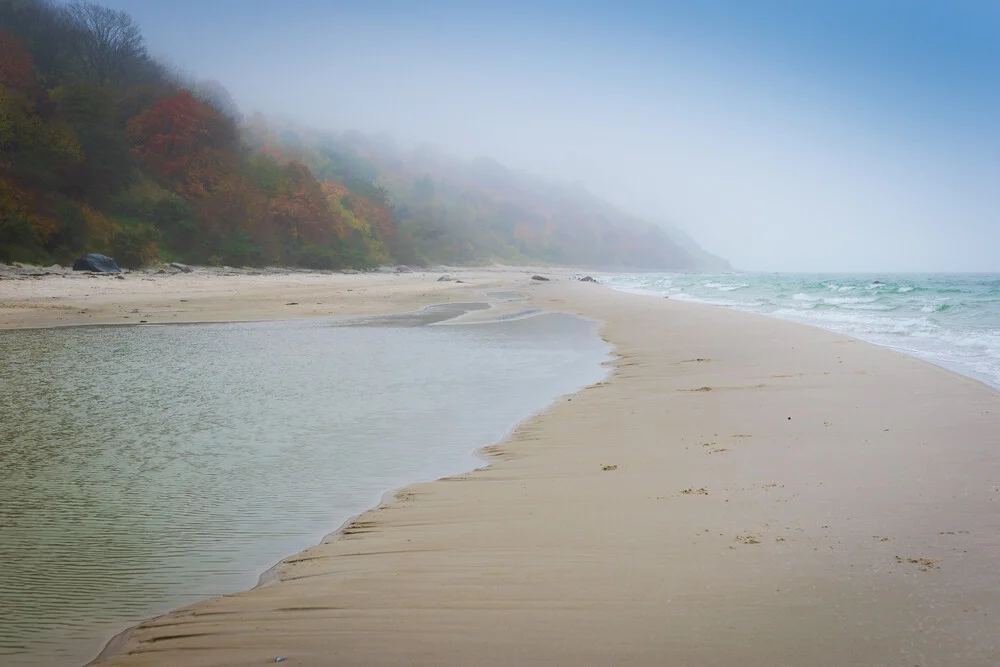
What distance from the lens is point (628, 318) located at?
57.3 ft

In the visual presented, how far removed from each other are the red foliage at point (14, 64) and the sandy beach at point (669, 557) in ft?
149

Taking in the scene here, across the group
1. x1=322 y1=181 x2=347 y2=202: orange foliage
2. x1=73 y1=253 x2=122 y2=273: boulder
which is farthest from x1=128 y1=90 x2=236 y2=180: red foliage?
x1=73 y1=253 x2=122 y2=273: boulder

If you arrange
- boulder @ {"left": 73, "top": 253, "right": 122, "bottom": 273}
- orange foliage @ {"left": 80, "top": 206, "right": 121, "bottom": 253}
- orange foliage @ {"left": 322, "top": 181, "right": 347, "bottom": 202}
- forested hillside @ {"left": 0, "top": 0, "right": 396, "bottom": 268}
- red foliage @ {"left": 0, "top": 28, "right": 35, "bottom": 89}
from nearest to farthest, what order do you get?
boulder @ {"left": 73, "top": 253, "right": 122, "bottom": 273}
orange foliage @ {"left": 80, "top": 206, "right": 121, "bottom": 253}
forested hillside @ {"left": 0, "top": 0, "right": 396, "bottom": 268}
red foliage @ {"left": 0, "top": 28, "right": 35, "bottom": 89}
orange foliage @ {"left": 322, "top": 181, "right": 347, "bottom": 202}

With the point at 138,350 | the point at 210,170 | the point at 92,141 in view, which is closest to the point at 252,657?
the point at 138,350

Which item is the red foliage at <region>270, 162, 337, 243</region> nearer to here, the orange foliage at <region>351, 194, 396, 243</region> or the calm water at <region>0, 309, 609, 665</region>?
the orange foliage at <region>351, 194, 396, 243</region>

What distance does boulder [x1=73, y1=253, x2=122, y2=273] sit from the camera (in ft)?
89.7

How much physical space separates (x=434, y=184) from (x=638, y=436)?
132354mm

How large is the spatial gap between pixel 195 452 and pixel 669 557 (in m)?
3.73

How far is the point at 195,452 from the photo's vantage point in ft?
15.9

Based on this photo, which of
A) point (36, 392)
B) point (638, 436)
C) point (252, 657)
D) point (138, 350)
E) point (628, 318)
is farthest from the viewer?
point (628, 318)

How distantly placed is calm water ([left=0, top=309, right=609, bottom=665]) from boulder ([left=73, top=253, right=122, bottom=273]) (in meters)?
19.3

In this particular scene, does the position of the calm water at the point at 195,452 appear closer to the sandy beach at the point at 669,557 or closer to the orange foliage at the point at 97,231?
the sandy beach at the point at 669,557

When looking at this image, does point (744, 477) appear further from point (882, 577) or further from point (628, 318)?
point (628, 318)

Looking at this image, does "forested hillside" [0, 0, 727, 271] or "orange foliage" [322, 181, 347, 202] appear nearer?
"forested hillside" [0, 0, 727, 271]
